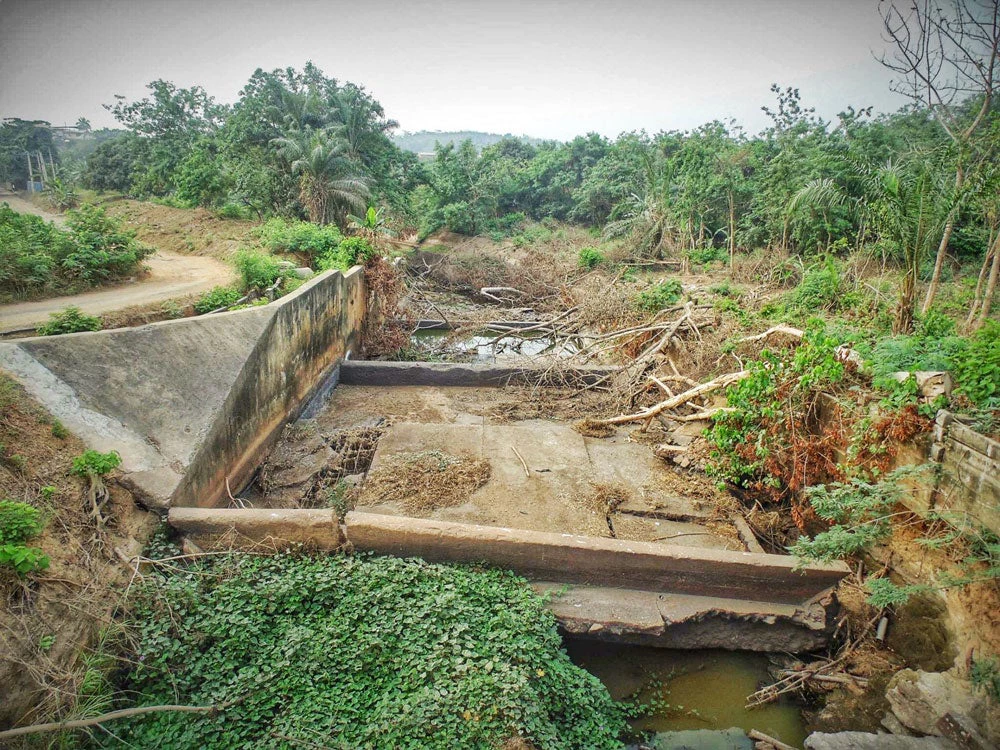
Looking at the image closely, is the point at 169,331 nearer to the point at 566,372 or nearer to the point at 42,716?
the point at 42,716

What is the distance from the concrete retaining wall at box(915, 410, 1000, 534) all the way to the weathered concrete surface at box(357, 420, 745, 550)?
1.77m

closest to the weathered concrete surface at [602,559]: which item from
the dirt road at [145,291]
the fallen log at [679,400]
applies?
the fallen log at [679,400]

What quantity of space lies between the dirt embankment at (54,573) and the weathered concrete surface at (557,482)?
209cm

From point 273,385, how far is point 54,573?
3512 millimetres

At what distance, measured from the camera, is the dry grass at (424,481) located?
5.38 m

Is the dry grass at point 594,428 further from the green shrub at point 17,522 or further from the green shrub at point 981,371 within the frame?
the green shrub at point 17,522

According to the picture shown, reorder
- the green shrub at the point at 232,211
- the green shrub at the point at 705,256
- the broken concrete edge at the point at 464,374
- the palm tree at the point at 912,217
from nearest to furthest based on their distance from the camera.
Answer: the palm tree at the point at 912,217 → the broken concrete edge at the point at 464,374 → the green shrub at the point at 232,211 → the green shrub at the point at 705,256

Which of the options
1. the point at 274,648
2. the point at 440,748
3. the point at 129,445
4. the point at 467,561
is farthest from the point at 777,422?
the point at 129,445

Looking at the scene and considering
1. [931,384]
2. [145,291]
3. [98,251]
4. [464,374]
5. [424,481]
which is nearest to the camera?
A: [931,384]

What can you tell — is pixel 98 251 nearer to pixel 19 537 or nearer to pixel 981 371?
pixel 19 537

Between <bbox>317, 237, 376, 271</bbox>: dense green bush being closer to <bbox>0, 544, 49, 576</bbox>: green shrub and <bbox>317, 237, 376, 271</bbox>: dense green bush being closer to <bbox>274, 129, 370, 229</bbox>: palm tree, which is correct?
<bbox>274, 129, 370, 229</bbox>: palm tree

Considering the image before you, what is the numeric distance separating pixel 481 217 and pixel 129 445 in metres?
22.3

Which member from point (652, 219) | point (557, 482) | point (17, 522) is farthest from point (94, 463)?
point (652, 219)

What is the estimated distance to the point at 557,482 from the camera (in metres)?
5.98
